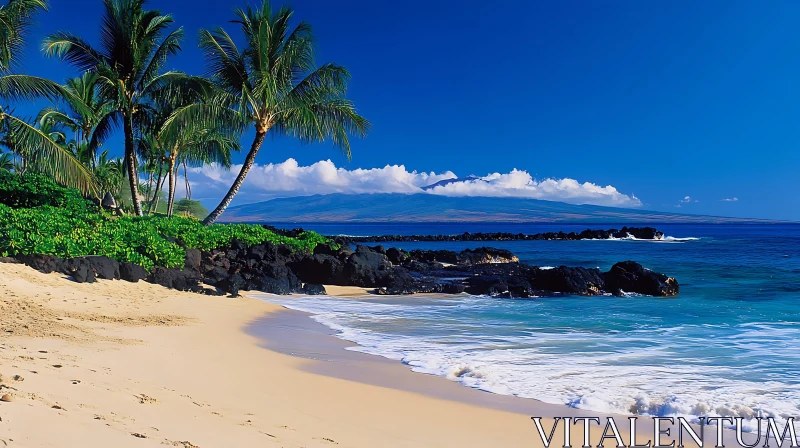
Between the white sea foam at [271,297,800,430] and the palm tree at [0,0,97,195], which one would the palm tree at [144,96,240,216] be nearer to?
the palm tree at [0,0,97,195]

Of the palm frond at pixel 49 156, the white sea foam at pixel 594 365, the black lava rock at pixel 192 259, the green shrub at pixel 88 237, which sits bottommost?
the white sea foam at pixel 594 365

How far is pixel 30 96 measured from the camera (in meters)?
15.7

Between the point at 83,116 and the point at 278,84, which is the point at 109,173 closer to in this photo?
the point at 83,116

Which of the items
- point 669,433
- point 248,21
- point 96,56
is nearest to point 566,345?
point 669,433

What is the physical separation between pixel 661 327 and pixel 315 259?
10.1 metres

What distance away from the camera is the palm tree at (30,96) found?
14.1 m

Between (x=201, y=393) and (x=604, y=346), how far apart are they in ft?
20.7

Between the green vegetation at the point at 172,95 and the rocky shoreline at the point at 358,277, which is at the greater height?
the green vegetation at the point at 172,95

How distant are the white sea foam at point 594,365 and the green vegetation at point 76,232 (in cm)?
476

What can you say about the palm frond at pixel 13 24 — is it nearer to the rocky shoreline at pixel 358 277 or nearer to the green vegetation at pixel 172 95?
the green vegetation at pixel 172 95

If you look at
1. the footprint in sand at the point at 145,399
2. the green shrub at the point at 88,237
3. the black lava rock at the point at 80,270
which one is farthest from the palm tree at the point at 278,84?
the footprint in sand at the point at 145,399

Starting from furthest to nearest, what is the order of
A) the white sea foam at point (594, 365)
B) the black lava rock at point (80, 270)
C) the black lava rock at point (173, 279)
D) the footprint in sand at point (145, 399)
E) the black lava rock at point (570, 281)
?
1. the black lava rock at point (570, 281)
2. the black lava rock at point (173, 279)
3. the black lava rock at point (80, 270)
4. the white sea foam at point (594, 365)
5. the footprint in sand at point (145, 399)

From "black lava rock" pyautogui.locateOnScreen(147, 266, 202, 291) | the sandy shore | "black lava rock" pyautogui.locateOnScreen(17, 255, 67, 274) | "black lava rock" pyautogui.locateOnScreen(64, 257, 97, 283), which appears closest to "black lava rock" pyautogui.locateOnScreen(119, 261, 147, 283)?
"black lava rock" pyautogui.locateOnScreen(147, 266, 202, 291)

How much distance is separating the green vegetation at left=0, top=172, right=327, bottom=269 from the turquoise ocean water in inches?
157
